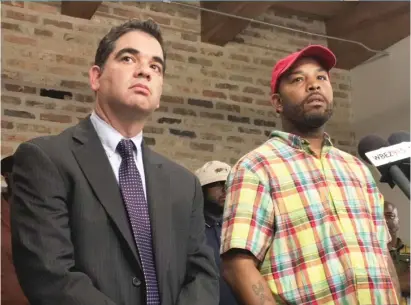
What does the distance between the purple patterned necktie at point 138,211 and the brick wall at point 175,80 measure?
80.8 inches

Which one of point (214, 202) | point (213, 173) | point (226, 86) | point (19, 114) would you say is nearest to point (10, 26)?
point (19, 114)

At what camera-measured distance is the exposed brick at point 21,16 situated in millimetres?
3550

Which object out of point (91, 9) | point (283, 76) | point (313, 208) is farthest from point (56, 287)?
point (91, 9)

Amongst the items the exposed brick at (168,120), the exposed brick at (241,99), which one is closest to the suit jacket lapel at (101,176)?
the exposed brick at (168,120)

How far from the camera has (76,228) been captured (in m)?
1.30

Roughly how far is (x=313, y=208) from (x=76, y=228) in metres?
0.63

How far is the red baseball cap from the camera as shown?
188 centimetres

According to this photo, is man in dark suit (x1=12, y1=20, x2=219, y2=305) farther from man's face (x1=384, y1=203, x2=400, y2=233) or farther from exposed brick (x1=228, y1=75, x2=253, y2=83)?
exposed brick (x1=228, y1=75, x2=253, y2=83)

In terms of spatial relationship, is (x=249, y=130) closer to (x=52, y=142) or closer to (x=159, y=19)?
(x=159, y=19)

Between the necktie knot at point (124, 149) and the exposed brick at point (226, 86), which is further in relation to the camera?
the exposed brick at point (226, 86)

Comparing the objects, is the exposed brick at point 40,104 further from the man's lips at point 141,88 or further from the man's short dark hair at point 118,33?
the man's lips at point 141,88

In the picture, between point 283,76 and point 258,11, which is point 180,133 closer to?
point 258,11

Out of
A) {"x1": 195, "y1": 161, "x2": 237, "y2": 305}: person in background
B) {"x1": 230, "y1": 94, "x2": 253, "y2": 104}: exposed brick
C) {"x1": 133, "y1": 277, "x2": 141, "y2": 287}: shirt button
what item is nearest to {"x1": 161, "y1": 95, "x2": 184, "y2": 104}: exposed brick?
{"x1": 230, "y1": 94, "x2": 253, "y2": 104}: exposed brick

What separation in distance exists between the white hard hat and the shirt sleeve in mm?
968
